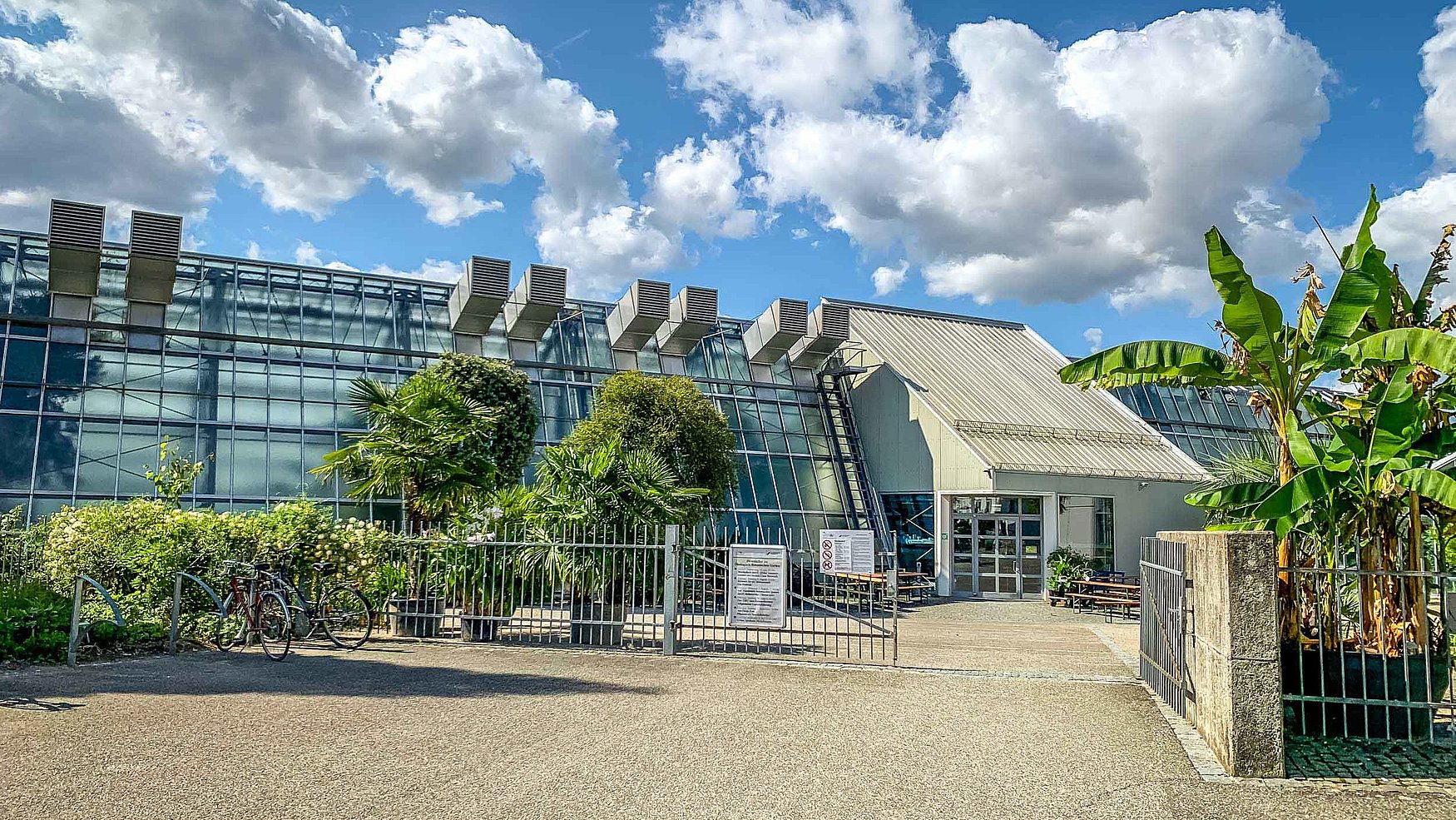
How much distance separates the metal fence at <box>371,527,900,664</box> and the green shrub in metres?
4.08

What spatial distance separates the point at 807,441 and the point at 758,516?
3908mm

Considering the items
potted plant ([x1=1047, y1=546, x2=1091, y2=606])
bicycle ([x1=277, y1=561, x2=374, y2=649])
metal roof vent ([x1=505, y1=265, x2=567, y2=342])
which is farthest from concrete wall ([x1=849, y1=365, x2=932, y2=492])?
bicycle ([x1=277, y1=561, x2=374, y2=649])

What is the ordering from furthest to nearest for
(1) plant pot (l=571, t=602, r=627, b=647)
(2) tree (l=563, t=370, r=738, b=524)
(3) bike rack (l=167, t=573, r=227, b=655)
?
(2) tree (l=563, t=370, r=738, b=524) → (1) plant pot (l=571, t=602, r=627, b=647) → (3) bike rack (l=167, t=573, r=227, b=655)

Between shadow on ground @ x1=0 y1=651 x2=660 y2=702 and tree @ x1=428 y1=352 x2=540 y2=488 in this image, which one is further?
tree @ x1=428 y1=352 x2=540 y2=488

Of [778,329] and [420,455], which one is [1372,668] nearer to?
[420,455]

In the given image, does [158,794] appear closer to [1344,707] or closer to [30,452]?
[1344,707]

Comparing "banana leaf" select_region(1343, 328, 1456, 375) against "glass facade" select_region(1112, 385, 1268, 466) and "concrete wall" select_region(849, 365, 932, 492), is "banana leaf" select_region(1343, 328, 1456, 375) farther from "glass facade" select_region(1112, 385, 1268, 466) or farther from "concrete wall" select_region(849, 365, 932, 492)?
"glass facade" select_region(1112, 385, 1268, 466)

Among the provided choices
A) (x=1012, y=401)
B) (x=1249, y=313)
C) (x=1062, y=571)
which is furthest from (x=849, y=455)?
(x=1249, y=313)

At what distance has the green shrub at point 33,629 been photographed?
11289mm

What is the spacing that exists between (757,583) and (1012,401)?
65.8 ft

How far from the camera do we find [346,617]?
48.1 feet

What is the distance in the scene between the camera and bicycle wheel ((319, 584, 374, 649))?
1388 centimetres

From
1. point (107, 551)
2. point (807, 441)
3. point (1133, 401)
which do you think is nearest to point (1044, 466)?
point (807, 441)

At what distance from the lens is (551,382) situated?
29.2m
